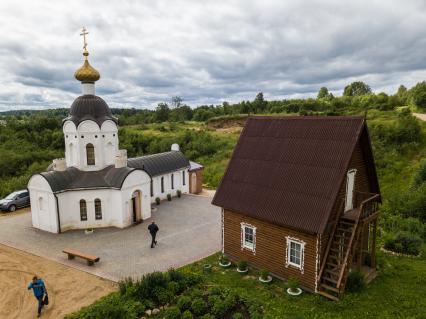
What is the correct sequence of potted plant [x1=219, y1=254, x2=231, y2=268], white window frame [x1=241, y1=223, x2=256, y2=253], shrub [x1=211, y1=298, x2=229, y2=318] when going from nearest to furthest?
shrub [x1=211, y1=298, x2=229, y2=318]
white window frame [x1=241, y1=223, x2=256, y2=253]
potted plant [x1=219, y1=254, x2=231, y2=268]

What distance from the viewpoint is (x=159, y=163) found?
26062 millimetres

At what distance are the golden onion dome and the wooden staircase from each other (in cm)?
1703

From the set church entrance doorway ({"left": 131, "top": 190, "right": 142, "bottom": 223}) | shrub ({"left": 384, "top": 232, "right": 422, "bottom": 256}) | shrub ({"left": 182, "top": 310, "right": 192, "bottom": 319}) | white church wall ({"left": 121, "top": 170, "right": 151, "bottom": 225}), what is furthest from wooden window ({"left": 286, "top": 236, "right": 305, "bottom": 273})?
church entrance doorway ({"left": 131, "top": 190, "right": 142, "bottom": 223})

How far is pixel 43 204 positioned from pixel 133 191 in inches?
210

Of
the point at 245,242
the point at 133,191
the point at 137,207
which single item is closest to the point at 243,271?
the point at 245,242

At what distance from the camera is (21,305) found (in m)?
12.1

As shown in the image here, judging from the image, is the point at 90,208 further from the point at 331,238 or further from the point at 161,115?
the point at 161,115

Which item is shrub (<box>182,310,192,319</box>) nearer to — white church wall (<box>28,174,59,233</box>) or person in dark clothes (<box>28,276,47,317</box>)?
person in dark clothes (<box>28,276,47,317</box>)

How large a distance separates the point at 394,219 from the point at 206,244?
11.6 m

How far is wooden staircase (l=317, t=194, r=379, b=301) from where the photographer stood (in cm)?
1164

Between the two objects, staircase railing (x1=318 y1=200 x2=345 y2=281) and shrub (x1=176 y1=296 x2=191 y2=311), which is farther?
staircase railing (x1=318 y1=200 x2=345 y2=281)

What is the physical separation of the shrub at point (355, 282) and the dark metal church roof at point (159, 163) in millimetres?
15907

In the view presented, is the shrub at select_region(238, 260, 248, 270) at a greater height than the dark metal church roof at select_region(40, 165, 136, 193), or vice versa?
the dark metal church roof at select_region(40, 165, 136, 193)

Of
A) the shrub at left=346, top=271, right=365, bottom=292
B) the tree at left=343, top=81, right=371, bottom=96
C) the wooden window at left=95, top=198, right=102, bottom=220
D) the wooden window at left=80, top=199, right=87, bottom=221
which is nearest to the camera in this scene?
the shrub at left=346, top=271, right=365, bottom=292
